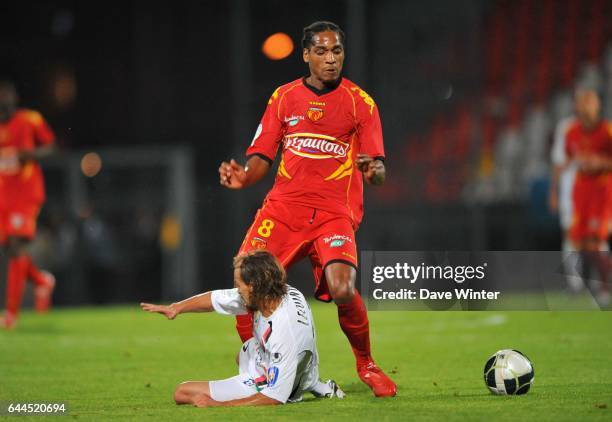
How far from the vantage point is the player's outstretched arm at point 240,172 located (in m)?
6.40

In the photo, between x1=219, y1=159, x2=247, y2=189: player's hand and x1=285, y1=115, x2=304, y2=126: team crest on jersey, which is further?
x1=285, y1=115, x2=304, y2=126: team crest on jersey

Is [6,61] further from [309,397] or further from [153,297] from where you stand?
[309,397]

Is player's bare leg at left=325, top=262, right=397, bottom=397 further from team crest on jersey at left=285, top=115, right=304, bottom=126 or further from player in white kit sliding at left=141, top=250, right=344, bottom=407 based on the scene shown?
team crest on jersey at left=285, top=115, right=304, bottom=126

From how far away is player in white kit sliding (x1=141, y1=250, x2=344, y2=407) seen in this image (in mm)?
5902

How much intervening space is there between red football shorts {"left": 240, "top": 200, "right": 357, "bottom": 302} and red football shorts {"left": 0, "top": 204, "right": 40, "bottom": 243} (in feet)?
18.3

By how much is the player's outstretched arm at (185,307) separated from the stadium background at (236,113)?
9771 mm

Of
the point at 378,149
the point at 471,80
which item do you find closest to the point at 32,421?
the point at 378,149

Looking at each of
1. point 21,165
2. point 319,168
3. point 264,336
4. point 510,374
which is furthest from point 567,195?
point 264,336

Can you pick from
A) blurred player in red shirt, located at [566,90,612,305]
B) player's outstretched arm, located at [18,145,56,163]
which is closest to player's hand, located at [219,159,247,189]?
player's outstretched arm, located at [18,145,56,163]

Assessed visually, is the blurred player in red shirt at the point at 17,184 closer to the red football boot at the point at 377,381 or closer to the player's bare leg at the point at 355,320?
the player's bare leg at the point at 355,320

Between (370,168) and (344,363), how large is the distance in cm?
265

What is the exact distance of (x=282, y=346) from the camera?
588 centimetres

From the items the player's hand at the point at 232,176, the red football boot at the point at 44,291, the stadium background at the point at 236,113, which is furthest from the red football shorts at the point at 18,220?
the player's hand at the point at 232,176

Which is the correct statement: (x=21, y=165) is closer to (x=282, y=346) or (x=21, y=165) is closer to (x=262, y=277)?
(x=262, y=277)
